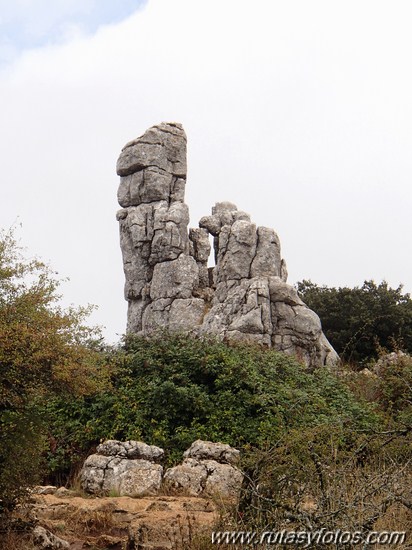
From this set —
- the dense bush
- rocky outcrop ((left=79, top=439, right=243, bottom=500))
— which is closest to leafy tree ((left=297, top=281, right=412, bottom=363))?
the dense bush

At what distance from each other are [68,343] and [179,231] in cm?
2406

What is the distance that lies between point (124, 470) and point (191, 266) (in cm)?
2292

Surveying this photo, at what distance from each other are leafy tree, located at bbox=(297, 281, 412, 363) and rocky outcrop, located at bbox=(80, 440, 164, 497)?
19648mm

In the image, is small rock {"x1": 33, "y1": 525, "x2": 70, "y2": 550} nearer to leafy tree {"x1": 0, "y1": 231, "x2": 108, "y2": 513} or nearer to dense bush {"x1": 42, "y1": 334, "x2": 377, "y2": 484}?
leafy tree {"x1": 0, "y1": 231, "x2": 108, "y2": 513}

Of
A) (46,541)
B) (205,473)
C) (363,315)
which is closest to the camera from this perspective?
(46,541)

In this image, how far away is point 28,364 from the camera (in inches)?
414

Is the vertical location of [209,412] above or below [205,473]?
above

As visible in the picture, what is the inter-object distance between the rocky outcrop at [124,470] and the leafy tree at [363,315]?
64.5ft

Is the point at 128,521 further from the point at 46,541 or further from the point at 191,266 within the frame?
the point at 191,266

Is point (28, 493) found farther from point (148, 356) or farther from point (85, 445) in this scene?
point (148, 356)

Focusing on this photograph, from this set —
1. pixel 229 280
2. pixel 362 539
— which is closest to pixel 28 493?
pixel 362 539

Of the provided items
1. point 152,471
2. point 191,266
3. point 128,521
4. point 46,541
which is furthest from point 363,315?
point 46,541

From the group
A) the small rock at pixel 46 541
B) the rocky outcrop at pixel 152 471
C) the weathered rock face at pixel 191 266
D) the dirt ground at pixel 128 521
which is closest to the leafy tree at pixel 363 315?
the weathered rock face at pixel 191 266

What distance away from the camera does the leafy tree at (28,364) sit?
9539mm
